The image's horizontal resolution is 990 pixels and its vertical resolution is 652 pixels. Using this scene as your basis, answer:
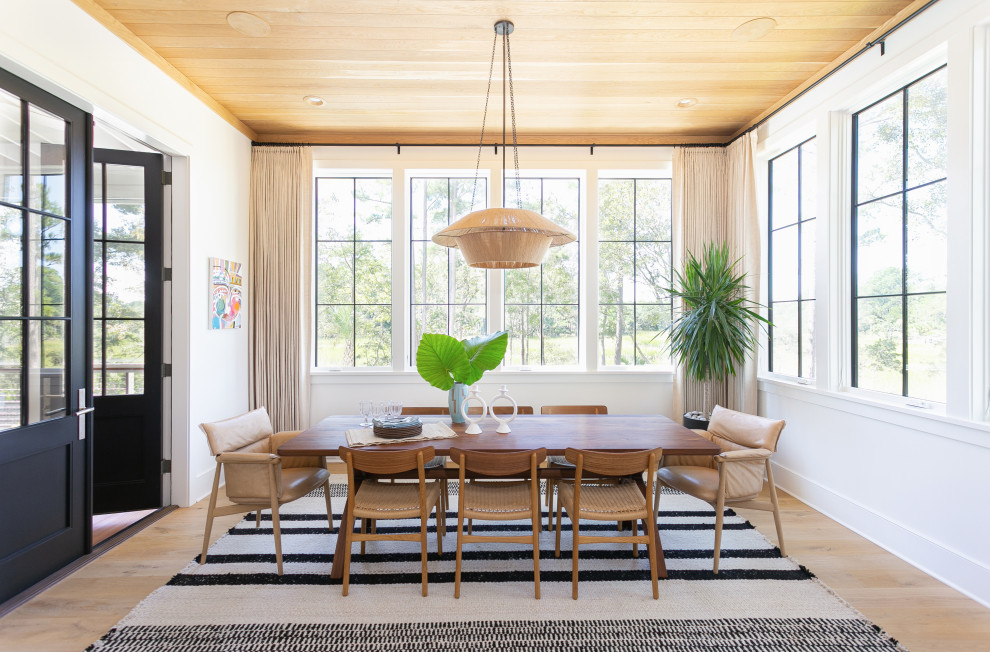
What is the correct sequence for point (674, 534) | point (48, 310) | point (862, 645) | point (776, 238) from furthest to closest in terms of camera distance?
1. point (776, 238)
2. point (674, 534)
3. point (48, 310)
4. point (862, 645)

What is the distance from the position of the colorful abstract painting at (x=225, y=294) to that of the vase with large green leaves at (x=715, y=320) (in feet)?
12.9

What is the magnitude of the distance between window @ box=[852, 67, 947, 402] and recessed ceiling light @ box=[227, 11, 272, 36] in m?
4.08

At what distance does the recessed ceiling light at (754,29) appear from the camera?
2.90 meters

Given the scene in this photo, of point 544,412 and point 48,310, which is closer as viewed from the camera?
point 48,310

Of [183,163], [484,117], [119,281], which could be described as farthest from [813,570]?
[183,163]

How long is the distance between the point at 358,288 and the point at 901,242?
14.6ft

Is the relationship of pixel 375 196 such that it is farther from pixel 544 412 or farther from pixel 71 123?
pixel 544 412

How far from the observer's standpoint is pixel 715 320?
4.09 meters

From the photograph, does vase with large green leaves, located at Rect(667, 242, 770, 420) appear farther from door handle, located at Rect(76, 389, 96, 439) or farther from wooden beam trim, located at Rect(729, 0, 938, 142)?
door handle, located at Rect(76, 389, 96, 439)

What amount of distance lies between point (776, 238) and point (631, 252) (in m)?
1.30

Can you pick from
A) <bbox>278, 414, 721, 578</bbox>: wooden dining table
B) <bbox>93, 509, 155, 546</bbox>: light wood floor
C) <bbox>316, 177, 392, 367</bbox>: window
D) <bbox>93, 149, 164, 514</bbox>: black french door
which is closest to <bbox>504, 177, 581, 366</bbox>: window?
<bbox>316, 177, 392, 367</bbox>: window

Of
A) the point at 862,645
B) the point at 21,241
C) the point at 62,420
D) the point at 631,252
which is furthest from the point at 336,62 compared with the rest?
the point at 862,645

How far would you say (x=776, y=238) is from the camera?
4.34m

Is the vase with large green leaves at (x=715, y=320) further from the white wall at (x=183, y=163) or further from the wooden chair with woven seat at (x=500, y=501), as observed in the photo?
the white wall at (x=183, y=163)
